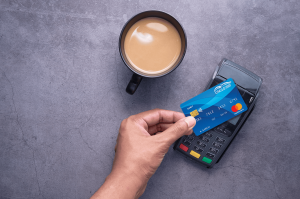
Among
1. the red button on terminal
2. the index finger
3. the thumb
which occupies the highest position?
the thumb

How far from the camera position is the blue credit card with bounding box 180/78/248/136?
2.49 ft

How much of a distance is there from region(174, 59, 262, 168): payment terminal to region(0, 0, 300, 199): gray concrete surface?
2.8 inches

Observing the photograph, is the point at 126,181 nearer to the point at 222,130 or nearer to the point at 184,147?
the point at 184,147

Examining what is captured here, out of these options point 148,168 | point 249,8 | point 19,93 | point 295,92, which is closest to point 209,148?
point 148,168

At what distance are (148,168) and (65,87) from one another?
521 millimetres

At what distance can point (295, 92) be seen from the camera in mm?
839

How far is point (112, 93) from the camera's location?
85cm

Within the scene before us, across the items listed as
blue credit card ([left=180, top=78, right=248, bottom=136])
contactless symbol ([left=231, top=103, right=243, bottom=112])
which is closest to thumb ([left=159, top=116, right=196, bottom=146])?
blue credit card ([left=180, top=78, right=248, bottom=136])

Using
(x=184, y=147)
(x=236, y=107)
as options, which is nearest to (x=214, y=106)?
(x=236, y=107)

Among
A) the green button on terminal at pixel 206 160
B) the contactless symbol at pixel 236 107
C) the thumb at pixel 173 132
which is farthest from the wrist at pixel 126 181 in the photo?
the contactless symbol at pixel 236 107

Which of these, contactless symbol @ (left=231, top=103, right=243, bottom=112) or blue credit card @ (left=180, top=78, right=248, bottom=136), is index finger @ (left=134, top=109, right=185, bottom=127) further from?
contactless symbol @ (left=231, top=103, right=243, bottom=112)

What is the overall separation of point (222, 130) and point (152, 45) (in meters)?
0.44

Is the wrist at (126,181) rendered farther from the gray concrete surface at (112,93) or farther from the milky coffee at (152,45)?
the milky coffee at (152,45)

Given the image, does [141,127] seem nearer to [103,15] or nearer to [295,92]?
[103,15]
